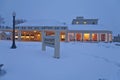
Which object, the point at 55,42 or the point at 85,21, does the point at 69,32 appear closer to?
the point at 85,21

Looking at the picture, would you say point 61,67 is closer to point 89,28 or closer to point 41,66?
point 41,66

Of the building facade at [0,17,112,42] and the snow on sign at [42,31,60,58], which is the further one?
the building facade at [0,17,112,42]

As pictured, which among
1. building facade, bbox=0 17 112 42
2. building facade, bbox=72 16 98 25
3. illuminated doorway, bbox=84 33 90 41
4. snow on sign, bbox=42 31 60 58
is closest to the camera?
snow on sign, bbox=42 31 60 58

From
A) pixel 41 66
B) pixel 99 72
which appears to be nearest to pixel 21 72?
pixel 41 66

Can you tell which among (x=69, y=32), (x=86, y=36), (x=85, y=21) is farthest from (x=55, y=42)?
(x=85, y=21)

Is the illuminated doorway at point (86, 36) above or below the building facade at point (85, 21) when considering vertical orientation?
below

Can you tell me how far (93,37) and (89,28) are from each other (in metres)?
2.02

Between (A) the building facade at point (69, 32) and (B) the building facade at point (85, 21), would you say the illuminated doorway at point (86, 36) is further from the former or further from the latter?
(B) the building facade at point (85, 21)

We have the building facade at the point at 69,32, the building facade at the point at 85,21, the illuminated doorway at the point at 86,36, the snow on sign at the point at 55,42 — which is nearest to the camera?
the snow on sign at the point at 55,42

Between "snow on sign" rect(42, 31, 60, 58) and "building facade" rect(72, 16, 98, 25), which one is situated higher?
"building facade" rect(72, 16, 98, 25)

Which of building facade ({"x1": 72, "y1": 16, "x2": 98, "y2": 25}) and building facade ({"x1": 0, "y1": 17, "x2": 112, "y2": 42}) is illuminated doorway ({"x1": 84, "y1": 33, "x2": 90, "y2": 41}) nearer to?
building facade ({"x1": 0, "y1": 17, "x2": 112, "y2": 42})

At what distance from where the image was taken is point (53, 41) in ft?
57.2

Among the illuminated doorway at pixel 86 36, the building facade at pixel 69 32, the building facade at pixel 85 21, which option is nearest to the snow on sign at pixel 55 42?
the building facade at pixel 69 32

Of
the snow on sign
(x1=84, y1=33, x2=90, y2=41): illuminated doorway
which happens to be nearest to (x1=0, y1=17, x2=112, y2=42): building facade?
(x1=84, y1=33, x2=90, y2=41): illuminated doorway
